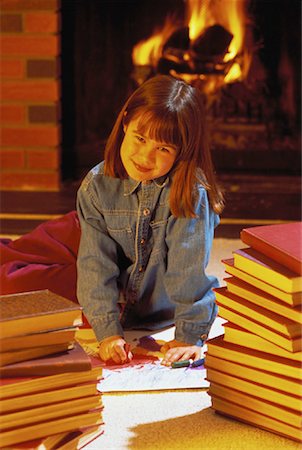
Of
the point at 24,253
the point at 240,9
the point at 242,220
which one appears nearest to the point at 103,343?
the point at 24,253

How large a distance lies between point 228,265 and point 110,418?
1.02 ft

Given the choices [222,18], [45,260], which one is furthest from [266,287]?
[222,18]

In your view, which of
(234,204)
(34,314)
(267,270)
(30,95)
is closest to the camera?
Result: (34,314)

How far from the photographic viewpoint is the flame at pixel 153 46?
10.7 feet

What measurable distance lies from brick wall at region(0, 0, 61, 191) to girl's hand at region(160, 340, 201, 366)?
1.79 metres

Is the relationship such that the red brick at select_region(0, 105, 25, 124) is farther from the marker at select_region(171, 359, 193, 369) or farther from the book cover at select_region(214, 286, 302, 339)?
the book cover at select_region(214, 286, 302, 339)

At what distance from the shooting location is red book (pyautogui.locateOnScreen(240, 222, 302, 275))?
127 cm

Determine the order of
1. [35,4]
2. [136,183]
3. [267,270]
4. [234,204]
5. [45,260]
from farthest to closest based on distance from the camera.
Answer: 1. [35,4]
2. [234,204]
3. [45,260]
4. [136,183]
5. [267,270]

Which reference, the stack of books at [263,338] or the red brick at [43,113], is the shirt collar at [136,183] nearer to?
the stack of books at [263,338]

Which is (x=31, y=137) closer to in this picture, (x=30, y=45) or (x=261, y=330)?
(x=30, y=45)

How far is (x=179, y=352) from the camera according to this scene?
165 cm

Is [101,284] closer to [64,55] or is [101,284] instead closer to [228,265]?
[228,265]

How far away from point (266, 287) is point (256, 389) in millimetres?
161

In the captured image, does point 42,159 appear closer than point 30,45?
No
